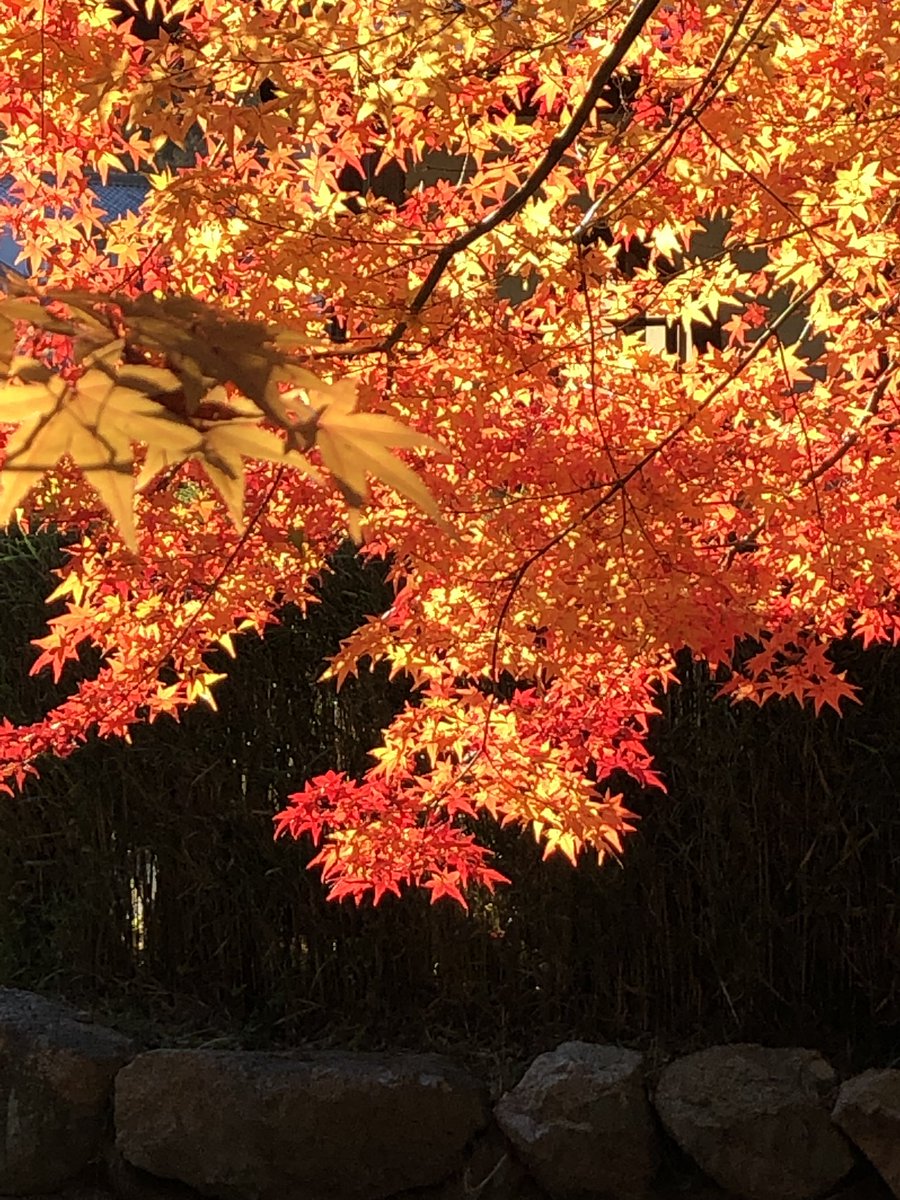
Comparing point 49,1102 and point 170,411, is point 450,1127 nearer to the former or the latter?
point 49,1102

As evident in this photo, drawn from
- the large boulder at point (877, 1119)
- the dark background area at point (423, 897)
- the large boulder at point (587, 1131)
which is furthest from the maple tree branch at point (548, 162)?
the large boulder at point (877, 1119)

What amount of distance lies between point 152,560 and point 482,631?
2.25 ft

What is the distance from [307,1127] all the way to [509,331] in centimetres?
285

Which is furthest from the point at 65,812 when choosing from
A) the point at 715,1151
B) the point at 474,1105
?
the point at 715,1151

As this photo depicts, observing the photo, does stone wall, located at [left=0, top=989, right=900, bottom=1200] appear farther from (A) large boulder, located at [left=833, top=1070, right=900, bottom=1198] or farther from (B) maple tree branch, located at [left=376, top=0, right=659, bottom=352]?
(B) maple tree branch, located at [left=376, top=0, right=659, bottom=352]

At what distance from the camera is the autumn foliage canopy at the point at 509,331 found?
2.19 meters

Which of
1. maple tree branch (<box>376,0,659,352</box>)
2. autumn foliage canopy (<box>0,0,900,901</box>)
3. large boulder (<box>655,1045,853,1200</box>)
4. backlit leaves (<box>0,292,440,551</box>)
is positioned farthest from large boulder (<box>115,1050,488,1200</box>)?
backlit leaves (<box>0,292,440,551</box>)

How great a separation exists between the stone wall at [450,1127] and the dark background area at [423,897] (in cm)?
28

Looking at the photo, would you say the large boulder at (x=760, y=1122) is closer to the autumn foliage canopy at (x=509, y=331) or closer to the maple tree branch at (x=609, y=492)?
the autumn foliage canopy at (x=509, y=331)

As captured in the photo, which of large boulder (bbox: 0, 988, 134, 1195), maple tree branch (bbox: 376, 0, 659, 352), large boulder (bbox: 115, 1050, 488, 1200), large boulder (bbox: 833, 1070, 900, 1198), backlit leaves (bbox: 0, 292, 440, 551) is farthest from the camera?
large boulder (bbox: 0, 988, 134, 1195)

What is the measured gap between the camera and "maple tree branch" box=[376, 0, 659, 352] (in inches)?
74.5

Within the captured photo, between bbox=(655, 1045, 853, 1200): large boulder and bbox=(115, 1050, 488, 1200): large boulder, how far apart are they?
2.27 ft

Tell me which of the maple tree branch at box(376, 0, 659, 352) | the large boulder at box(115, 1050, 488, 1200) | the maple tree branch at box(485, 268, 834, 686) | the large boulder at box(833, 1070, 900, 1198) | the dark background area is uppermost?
the maple tree branch at box(376, 0, 659, 352)

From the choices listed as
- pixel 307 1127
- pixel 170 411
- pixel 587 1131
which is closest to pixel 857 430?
pixel 170 411
